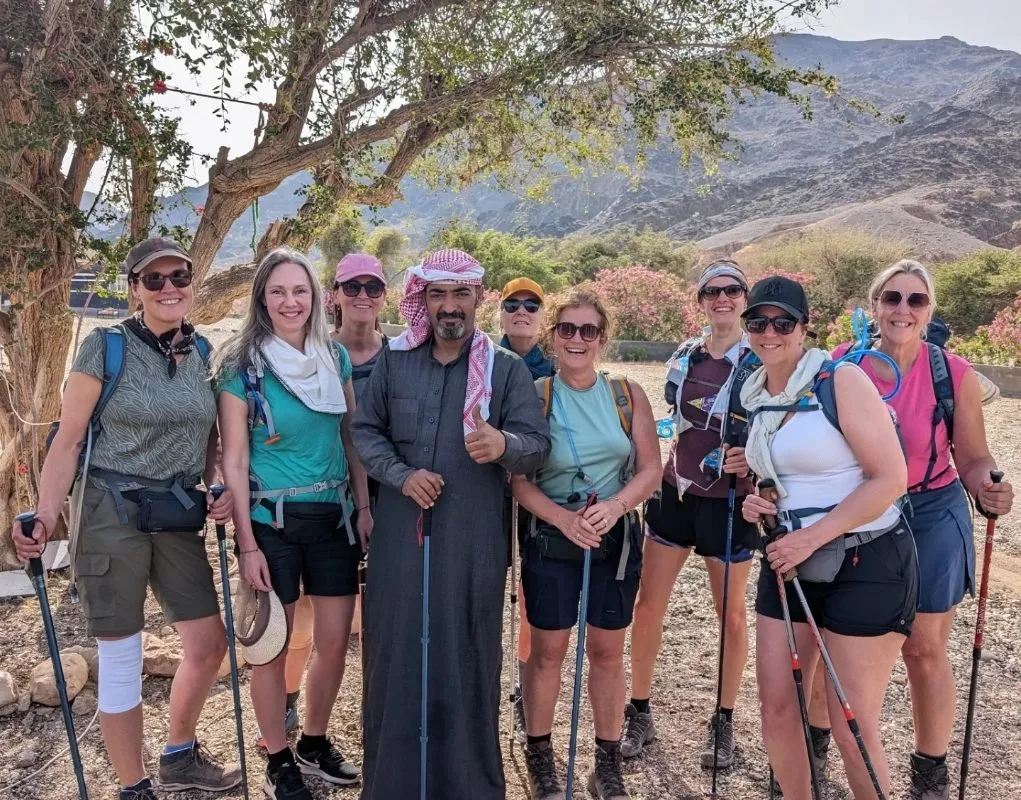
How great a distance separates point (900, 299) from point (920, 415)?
451 millimetres

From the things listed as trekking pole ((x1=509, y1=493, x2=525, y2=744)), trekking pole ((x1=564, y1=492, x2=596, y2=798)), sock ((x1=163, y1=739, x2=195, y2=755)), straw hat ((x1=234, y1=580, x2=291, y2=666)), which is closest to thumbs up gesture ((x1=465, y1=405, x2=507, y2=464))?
trekking pole ((x1=564, y1=492, x2=596, y2=798))

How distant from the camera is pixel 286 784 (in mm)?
3072

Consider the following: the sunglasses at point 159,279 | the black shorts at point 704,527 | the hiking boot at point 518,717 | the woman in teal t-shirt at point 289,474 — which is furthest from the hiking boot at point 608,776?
the sunglasses at point 159,279

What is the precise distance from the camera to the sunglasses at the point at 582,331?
309 centimetres

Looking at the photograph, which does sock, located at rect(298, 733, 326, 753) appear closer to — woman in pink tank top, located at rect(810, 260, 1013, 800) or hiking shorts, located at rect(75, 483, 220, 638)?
hiking shorts, located at rect(75, 483, 220, 638)

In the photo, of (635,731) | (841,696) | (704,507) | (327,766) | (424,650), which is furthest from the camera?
(635,731)

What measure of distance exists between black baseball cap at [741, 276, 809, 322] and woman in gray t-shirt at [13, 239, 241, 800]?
2001 millimetres

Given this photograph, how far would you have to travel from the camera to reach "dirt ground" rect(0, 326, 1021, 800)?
130 inches

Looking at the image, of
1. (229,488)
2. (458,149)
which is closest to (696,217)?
(458,149)

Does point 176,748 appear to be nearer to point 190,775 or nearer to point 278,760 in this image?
point 190,775

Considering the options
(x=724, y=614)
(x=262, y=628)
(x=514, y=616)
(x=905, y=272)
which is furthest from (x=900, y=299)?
(x=262, y=628)

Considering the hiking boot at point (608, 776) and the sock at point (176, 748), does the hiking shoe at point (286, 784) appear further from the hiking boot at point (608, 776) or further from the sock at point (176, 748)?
the hiking boot at point (608, 776)

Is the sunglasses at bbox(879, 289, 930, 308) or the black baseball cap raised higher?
the sunglasses at bbox(879, 289, 930, 308)

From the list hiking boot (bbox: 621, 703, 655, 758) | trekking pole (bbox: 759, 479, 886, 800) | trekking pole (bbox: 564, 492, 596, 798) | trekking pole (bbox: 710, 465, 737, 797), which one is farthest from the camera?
hiking boot (bbox: 621, 703, 655, 758)
